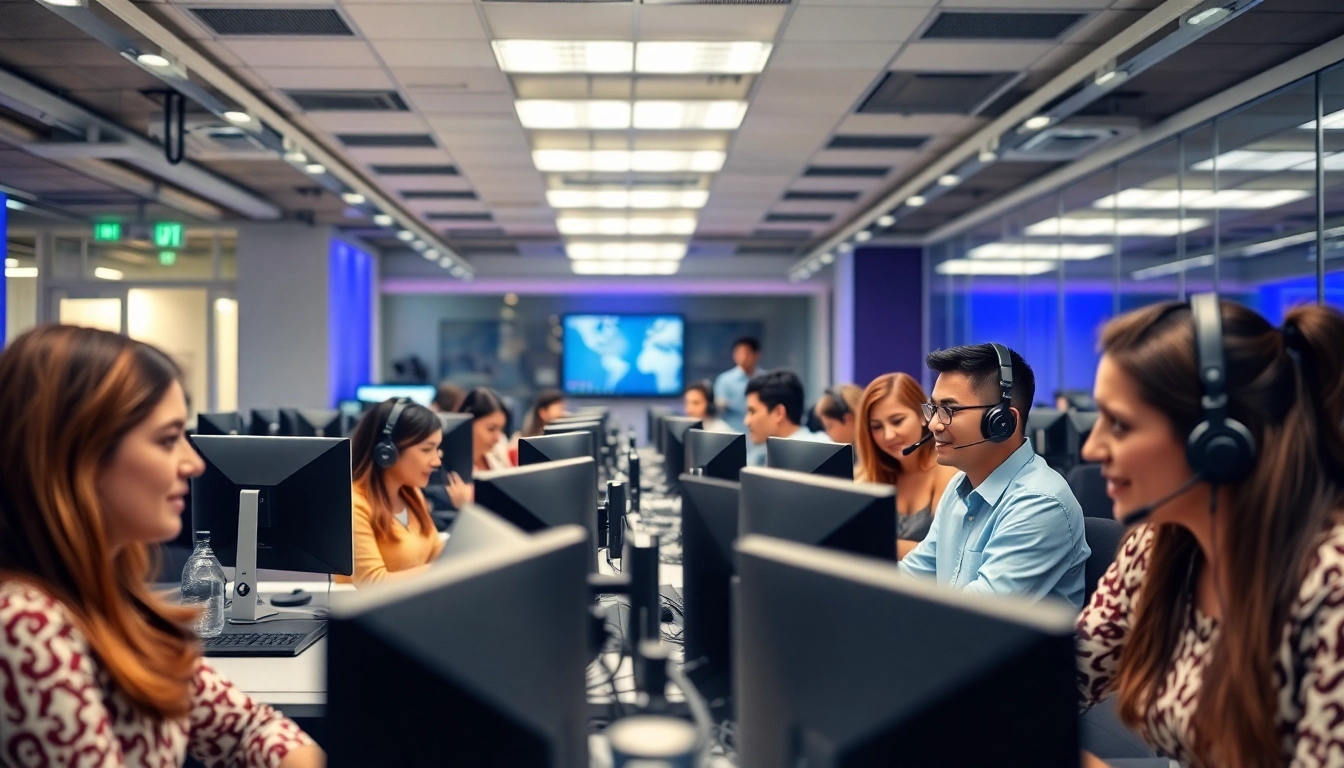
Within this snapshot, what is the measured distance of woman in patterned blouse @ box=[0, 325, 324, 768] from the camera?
0.99 meters

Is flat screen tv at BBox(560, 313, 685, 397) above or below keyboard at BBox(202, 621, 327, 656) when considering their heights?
above

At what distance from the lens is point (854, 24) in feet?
13.6

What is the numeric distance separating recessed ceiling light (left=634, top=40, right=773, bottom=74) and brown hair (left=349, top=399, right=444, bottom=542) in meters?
2.56

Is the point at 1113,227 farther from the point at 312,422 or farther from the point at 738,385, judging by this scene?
the point at 312,422

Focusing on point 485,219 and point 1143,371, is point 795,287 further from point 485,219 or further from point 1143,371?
point 1143,371

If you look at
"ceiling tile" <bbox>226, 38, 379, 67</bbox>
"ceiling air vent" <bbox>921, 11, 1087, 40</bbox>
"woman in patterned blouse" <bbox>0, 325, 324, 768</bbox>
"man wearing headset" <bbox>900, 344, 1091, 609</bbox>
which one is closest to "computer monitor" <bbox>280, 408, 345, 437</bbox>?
"ceiling tile" <bbox>226, 38, 379, 67</bbox>

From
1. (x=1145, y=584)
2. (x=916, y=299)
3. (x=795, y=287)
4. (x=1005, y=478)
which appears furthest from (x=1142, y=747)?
(x=795, y=287)

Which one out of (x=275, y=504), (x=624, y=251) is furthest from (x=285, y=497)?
(x=624, y=251)

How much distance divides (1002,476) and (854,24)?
2.84m

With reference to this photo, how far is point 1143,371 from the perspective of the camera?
3.82 feet

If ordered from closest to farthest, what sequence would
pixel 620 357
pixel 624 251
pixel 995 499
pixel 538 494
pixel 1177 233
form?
pixel 538 494
pixel 995 499
pixel 1177 233
pixel 624 251
pixel 620 357

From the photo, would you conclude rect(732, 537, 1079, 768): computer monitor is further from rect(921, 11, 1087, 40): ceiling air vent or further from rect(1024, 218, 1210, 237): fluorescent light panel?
rect(1024, 218, 1210, 237): fluorescent light panel

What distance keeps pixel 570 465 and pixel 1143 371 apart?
45.1 inches

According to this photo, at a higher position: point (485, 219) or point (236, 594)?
point (485, 219)
